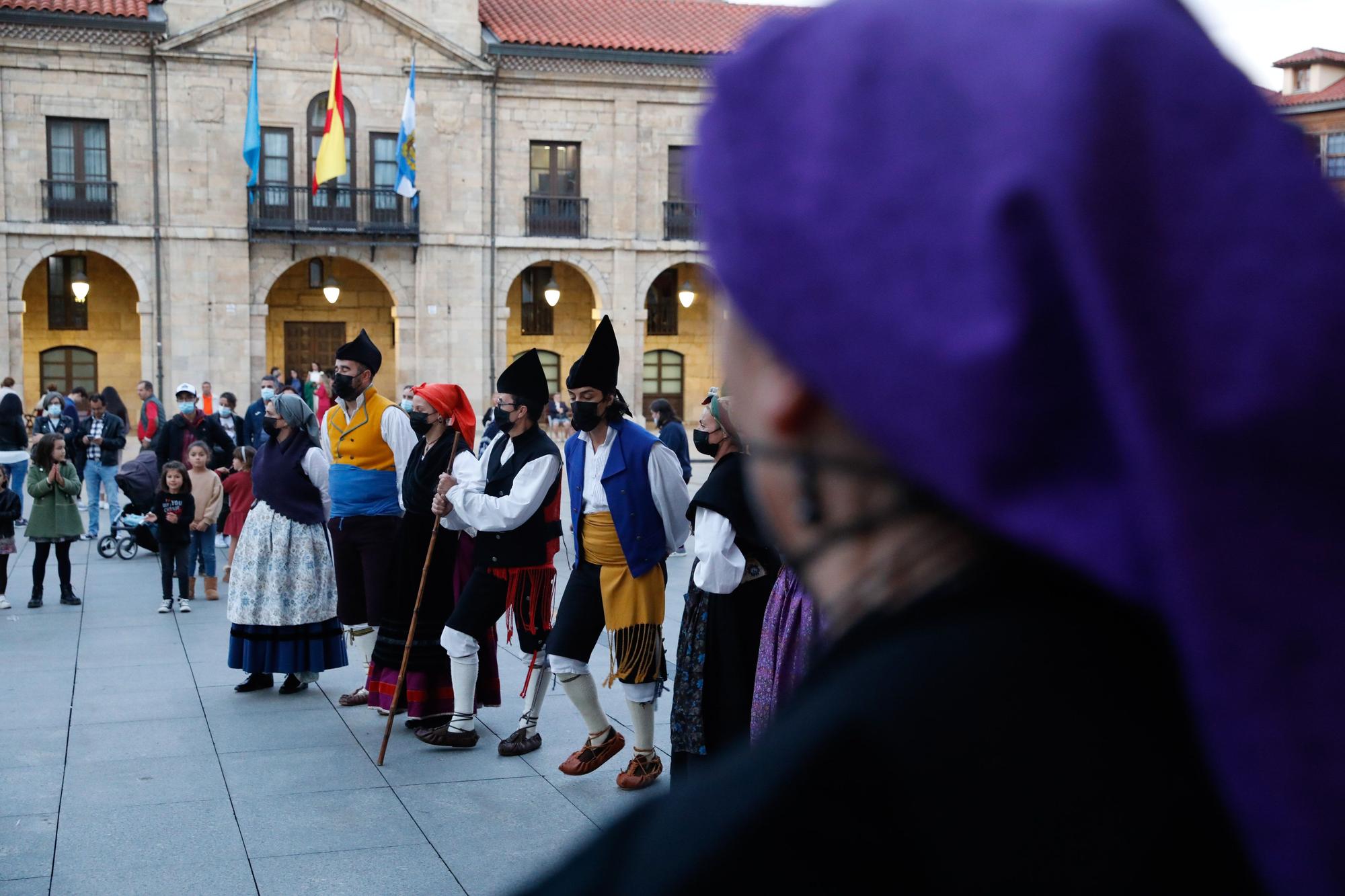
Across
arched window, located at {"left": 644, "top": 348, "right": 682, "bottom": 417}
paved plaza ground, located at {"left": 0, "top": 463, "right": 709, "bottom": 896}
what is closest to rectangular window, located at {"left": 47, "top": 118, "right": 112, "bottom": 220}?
arched window, located at {"left": 644, "top": 348, "right": 682, "bottom": 417}

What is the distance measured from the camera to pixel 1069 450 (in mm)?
837

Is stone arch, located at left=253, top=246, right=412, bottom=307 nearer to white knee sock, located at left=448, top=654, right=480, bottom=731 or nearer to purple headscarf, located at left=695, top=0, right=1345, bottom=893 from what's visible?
white knee sock, located at left=448, top=654, right=480, bottom=731

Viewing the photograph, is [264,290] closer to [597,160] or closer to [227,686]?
[597,160]

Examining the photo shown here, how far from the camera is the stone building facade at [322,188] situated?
29.0 meters

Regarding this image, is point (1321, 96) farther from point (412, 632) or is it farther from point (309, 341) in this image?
point (412, 632)

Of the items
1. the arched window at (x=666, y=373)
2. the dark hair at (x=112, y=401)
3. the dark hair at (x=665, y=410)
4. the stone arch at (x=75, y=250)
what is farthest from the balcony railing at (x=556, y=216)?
the dark hair at (x=665, y=410)

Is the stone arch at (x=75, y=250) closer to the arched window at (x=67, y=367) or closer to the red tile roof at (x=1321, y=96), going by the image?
the arched window at (x=67, y=367)

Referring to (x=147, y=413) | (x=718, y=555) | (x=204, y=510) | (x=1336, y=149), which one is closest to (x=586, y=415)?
(x=718, y=555)

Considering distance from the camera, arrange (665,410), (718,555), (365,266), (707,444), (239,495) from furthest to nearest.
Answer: (365,266), (665,410), (239,495), (707,444), (718,555)

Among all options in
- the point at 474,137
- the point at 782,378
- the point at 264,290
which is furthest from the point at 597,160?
the point at 782,378

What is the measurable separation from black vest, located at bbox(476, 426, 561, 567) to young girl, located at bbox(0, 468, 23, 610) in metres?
5.95

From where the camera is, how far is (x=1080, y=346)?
82 cm

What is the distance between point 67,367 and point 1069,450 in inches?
1391

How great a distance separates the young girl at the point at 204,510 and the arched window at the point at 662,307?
25.2 meters
